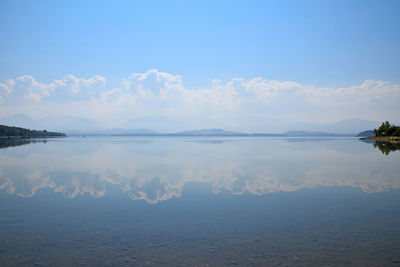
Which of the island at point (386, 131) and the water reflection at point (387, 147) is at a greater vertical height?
the island at point (386, 131)

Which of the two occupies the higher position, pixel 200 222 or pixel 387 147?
pixel 387 147

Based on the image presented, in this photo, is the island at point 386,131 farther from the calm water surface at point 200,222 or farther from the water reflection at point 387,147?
the calm water surface at point 200,222

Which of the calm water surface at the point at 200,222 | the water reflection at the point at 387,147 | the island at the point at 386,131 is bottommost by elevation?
the calm water surface at the point at 200,222

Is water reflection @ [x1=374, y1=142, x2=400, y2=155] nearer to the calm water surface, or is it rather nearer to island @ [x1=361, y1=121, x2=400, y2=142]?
the calm water surface

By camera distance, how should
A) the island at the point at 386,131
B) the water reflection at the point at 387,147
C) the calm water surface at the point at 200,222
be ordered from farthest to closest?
the island at the point at 386,131
the water reflection at the point at 387,147
the calm water surface at the point at 200,222

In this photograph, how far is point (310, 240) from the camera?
10.0 metres

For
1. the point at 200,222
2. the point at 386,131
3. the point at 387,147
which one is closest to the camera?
the point at 200,222

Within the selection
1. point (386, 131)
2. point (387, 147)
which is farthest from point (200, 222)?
point (386, 131)

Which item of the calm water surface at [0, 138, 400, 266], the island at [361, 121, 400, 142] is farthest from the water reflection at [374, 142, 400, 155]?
the island at [361, 121, 400, 142]

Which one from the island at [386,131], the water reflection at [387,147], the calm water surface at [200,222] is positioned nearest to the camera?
the calm water surface at [200,222]

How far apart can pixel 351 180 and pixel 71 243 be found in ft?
67.7

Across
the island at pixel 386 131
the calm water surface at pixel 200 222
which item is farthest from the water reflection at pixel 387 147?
the island at pixel 386 131

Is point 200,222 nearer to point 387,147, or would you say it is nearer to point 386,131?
point 387,147

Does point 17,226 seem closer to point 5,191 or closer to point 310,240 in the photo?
point 5,191
